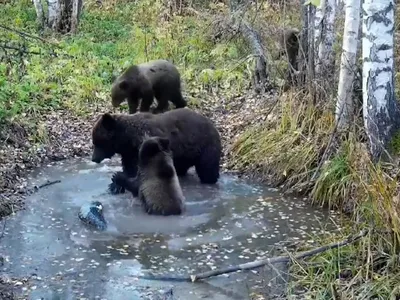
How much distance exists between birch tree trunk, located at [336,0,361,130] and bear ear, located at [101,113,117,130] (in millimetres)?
2842

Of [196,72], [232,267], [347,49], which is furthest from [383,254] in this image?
[196,72]

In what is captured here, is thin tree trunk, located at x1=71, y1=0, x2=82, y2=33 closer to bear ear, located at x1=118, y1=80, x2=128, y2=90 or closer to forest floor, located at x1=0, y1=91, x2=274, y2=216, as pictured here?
forest floor, located at x1=0, y1=91, x2=274, y2=216

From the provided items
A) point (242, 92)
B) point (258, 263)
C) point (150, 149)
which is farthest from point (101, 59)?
point (258, 263)

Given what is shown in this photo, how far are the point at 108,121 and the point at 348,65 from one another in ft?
10.1

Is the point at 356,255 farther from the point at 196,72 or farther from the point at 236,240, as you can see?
the point at 196,72

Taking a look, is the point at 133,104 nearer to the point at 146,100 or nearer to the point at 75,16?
the point at 146,100

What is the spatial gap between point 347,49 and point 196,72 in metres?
5.84

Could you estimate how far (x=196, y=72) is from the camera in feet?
48.9

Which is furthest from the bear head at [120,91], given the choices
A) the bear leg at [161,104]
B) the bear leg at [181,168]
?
the bear leg at [181,168]

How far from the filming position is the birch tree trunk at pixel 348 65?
916cm

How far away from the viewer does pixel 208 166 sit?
9766 mm

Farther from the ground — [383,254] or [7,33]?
[7,33]

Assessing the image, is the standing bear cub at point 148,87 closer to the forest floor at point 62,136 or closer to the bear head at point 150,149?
the forest floor at point 62,136

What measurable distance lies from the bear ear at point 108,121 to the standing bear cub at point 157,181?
2.15 ft
